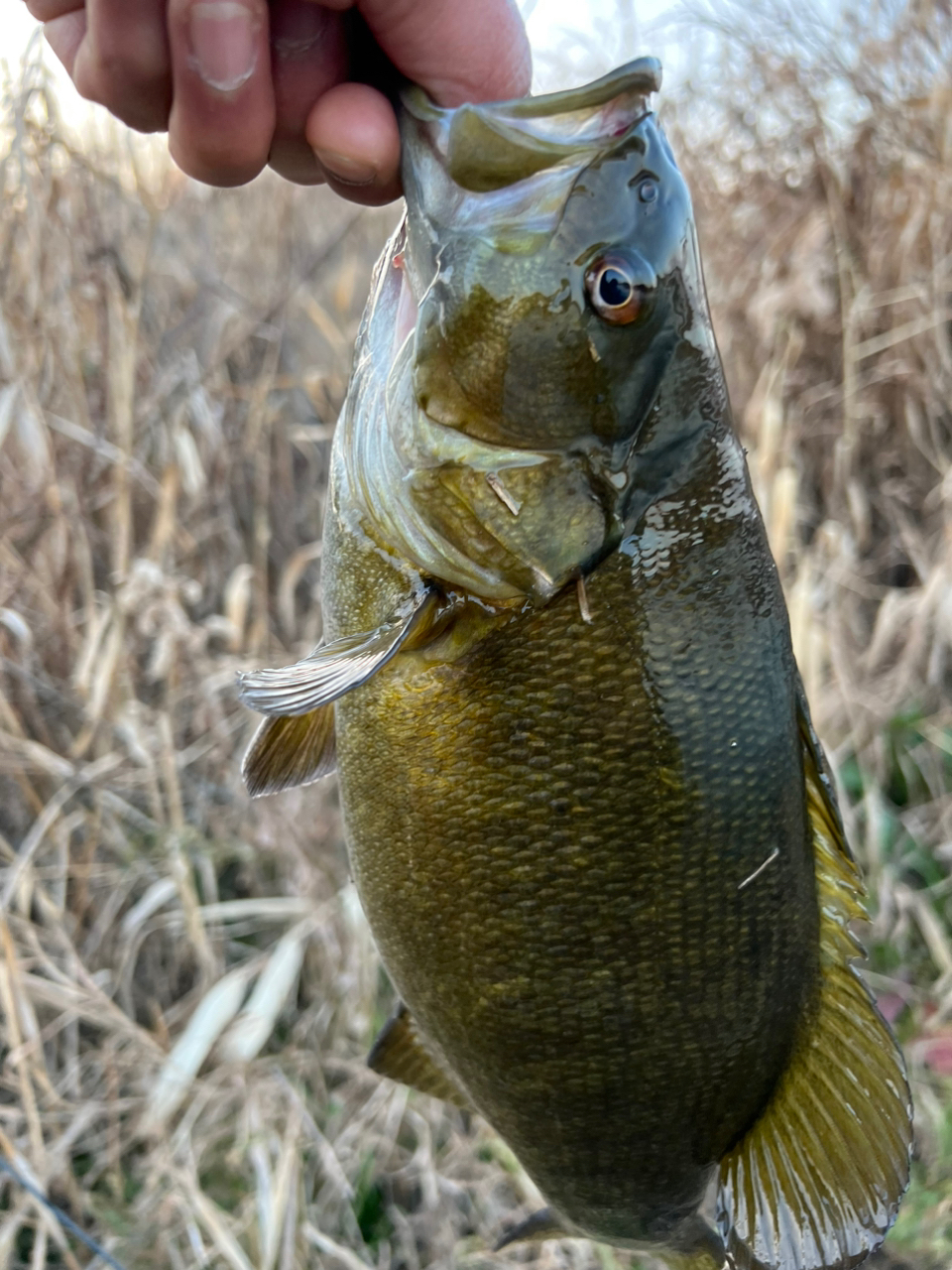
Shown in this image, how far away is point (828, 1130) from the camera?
1061 mm

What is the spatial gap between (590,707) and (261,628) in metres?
1.82

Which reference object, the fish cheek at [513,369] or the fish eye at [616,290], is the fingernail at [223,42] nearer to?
the fish cheek at [513,369]

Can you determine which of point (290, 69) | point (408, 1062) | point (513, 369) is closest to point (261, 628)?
point (408, 1062)

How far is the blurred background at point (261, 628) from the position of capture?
2.21m

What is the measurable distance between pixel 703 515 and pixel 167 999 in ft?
7.27

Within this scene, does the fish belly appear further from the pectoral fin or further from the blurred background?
the blurred background

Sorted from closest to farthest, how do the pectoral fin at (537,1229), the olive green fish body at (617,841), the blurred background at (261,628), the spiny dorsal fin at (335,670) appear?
the spiny dorsal fin at (335,670)
the olive green fish body at (617,841)
the pectoral fin at (537,1229)
the blurred background at (261,628)

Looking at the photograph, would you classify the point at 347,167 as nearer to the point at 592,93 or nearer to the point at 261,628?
the point at 592,93

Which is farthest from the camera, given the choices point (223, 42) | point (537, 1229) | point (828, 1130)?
point (537, 1229)

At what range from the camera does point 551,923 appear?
0.97 meters

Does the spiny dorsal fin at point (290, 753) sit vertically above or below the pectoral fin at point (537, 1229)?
above

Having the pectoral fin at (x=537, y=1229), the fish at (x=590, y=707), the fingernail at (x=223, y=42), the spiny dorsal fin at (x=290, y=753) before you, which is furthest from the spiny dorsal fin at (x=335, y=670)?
the pectoral fin at (x=537, y=1229)

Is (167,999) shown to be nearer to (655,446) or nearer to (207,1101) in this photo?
(207,1101)

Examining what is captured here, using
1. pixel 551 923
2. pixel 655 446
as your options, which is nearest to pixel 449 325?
pixel 655 446
